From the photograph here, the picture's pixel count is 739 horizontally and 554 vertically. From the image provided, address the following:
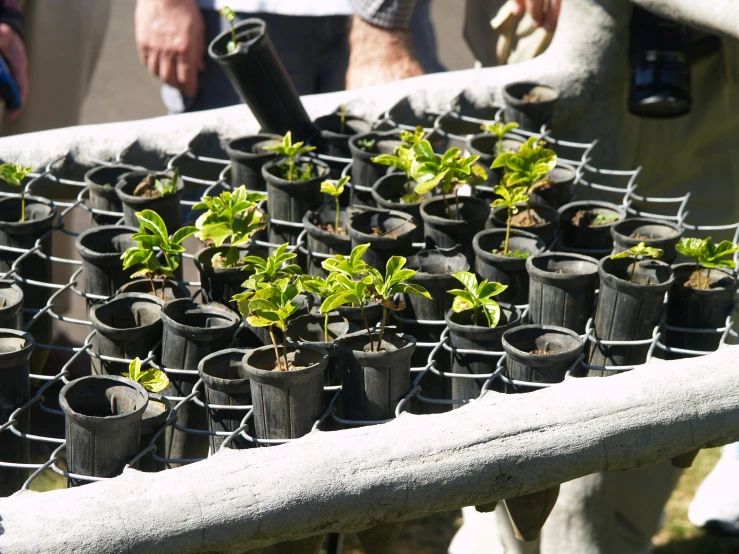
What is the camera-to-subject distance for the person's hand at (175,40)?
133 inches

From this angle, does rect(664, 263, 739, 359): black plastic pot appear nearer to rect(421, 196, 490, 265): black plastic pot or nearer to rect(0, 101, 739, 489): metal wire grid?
rect(0, 101, 739, 489): metal wire grid

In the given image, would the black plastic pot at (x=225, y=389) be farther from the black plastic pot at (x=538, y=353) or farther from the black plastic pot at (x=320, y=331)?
the black plastic pot at (x=538, y=353)

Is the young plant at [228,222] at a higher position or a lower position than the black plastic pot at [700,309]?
higher

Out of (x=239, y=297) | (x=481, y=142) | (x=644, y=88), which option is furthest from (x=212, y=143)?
(x=644, y=88)

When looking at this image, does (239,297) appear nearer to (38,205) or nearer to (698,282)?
(38,205)

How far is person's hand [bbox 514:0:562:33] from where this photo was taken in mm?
3381

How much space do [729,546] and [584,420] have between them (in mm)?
2337

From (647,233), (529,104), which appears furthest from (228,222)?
(529,104)

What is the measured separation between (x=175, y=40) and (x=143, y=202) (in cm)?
146

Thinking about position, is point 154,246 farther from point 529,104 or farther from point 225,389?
point 529,104

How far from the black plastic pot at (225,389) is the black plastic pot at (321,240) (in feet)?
1.45

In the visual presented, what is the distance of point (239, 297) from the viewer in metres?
1.65

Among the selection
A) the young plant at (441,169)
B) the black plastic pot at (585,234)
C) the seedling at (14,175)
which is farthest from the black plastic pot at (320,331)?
the seedling at (14,175)

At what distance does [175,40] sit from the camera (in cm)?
337
